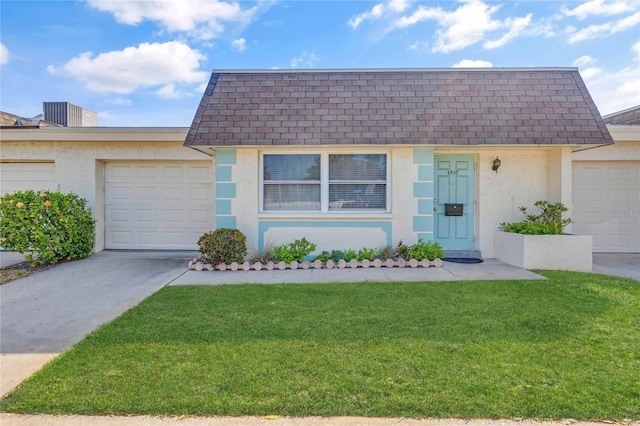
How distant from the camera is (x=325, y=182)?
7770mm

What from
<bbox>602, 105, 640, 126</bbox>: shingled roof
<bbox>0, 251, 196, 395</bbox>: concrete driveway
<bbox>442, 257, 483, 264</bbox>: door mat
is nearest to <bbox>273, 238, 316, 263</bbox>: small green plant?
<bbox>0, 251, 196, 395</bbox>: concrete driveway

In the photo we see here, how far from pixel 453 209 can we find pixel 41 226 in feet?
29.6

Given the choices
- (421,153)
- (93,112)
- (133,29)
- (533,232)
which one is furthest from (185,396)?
(93,112)

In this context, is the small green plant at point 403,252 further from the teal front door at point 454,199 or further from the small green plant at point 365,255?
the teal front door at point 454,199

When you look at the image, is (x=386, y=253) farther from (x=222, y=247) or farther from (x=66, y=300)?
(x=66, y=300)

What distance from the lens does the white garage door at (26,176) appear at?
9297 millimetres

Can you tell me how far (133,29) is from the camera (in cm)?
1082

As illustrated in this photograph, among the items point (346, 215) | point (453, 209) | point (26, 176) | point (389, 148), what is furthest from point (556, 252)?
point (26, 176)

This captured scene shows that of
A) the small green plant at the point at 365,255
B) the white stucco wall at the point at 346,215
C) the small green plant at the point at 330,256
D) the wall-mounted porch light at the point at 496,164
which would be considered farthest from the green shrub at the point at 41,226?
the wall-mounted porch light at the point at 496,164

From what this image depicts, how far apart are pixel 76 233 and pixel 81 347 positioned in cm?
554

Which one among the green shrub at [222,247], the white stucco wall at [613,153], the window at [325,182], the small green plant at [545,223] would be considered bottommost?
the green shrub at [222,247]

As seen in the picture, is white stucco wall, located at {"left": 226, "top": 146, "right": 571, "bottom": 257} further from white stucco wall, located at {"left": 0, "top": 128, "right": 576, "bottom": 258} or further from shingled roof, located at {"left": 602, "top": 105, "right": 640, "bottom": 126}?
shingled roof, located at {"left": 602, "top": 105, "right": 640, "bottom": 126}

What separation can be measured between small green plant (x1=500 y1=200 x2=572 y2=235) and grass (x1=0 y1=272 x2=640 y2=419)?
2162 millimetres

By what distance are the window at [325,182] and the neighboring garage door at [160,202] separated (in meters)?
2.34
